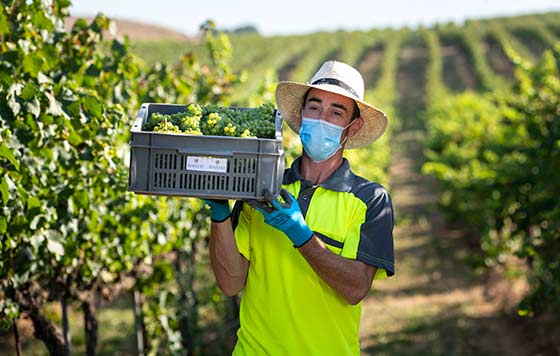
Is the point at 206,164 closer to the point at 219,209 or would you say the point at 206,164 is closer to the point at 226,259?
the point at 219,209

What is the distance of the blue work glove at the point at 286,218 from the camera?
99.0 inches

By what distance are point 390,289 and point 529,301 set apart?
6501 mm

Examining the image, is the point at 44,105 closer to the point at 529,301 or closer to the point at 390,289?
the point at 529,301

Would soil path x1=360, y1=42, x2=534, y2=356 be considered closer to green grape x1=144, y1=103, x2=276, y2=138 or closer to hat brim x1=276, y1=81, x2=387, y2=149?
hat brim x1=276, y1=81, x2=387, y2=149

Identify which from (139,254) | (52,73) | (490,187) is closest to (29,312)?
(139,254)

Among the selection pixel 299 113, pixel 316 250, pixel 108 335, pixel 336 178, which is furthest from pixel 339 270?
pixel 108 335

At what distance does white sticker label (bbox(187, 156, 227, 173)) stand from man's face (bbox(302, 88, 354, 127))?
0.53 meters

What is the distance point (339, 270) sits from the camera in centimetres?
264

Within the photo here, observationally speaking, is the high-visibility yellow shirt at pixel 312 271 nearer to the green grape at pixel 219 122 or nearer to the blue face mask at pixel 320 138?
the blue face mask at pixel 320 138

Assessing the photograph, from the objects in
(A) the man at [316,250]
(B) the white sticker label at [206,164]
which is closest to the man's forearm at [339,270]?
(A) the man at [316,250]

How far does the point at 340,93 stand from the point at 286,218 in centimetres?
59

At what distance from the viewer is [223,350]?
7238 mm

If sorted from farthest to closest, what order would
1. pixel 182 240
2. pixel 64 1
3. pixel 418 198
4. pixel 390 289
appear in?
pixel 418 198 < pixel 390 289 < pixel 182 240 < pixel 64 1

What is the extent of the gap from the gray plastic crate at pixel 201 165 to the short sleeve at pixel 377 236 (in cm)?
43
